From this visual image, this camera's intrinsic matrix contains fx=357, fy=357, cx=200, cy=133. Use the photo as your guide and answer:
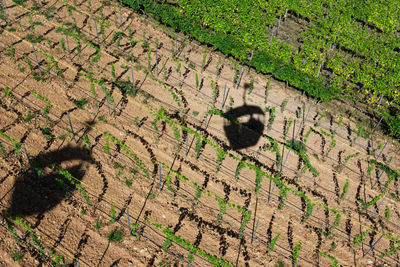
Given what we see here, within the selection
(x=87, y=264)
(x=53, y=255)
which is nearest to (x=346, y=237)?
(x=87, y=264)

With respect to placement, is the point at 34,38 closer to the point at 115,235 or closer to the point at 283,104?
the point at 115,235

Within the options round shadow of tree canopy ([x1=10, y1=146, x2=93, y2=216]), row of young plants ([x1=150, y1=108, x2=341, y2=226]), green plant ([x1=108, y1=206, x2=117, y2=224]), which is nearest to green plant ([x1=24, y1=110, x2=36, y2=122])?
round shadow of tree canopy ([x1=10, y1=146, x2=93, y2=216])

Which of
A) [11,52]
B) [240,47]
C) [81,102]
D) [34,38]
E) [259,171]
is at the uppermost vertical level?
[240,47]

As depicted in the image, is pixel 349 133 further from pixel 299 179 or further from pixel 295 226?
pixel 295 226

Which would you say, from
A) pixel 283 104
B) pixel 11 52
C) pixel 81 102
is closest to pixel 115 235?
pixel 81 102

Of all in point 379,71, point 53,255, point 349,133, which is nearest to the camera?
point 53,255

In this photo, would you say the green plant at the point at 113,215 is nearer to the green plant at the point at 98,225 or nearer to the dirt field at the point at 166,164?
the dirt field at the point at 166,164

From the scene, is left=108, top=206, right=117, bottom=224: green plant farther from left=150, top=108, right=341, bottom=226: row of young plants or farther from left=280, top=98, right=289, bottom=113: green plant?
left=280, top=98, right=289, bottom=113: green plant

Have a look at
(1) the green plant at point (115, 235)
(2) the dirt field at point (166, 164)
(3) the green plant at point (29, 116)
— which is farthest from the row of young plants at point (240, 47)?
(1) the green plant at point (115, 235)
